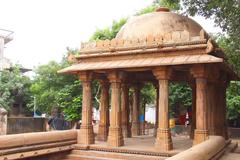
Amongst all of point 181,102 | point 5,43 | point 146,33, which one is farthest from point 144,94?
point 5,43

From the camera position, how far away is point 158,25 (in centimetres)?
1112

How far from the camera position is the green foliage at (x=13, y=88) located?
24173 mm

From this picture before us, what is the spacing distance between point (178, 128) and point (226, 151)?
12.2 m

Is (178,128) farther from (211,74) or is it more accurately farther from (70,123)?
(211,74)

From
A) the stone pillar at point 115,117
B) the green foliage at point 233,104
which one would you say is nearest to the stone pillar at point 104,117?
the stone pillar at point 115,117

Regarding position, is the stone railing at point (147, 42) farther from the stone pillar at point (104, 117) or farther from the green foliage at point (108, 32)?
the green foliage at point (108, 32)

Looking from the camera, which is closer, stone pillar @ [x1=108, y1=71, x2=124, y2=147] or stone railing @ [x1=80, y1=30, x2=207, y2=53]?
stone railing @ [x1=80, y1=30, x2=207, y2=53]

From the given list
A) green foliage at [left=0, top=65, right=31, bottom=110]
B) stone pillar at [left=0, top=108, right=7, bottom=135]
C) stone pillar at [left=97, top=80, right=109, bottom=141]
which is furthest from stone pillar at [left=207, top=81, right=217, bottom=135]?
green foliage at [left=0, top=65, right=31, bottom=110]

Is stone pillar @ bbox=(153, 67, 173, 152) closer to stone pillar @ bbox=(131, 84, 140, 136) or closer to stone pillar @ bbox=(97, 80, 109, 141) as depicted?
stone pillar @ bbox=(97, 80, 109, 141)

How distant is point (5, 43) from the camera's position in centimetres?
3450

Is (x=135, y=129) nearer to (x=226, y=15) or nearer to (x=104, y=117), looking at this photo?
(x=104, y=117)

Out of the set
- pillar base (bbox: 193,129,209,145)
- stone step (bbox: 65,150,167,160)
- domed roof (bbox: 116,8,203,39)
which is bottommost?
stone step (bbox: 65,150,167,160)

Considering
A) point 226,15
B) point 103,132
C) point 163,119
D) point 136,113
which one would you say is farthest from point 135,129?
point 226,15

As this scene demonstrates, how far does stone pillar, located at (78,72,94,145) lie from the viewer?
441 inches
